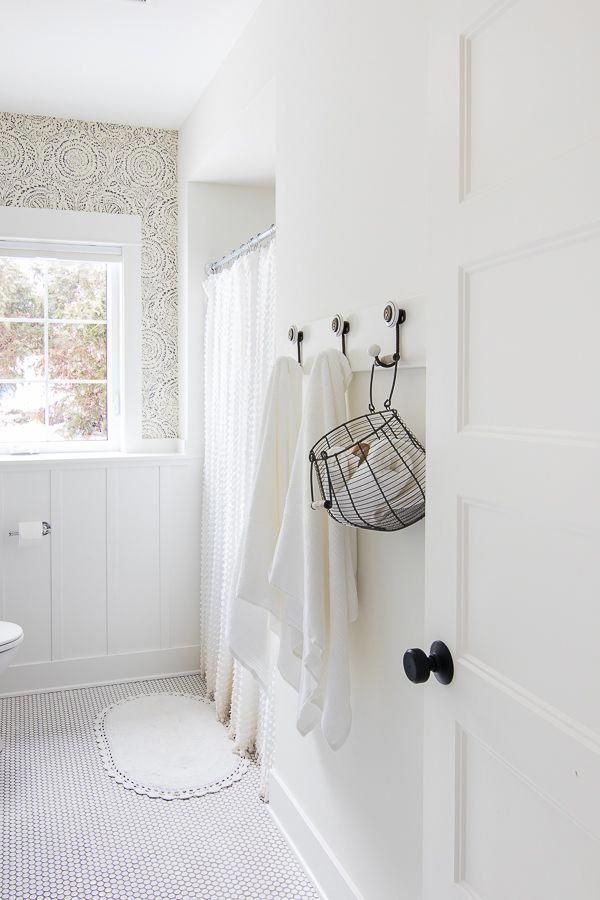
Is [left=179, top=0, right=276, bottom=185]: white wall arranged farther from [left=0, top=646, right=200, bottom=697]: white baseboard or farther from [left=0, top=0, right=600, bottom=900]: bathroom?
[left=0, top=646, right=200, bottom=697]: white baseboard

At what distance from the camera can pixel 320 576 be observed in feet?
5.61

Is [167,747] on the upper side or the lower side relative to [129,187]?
lower

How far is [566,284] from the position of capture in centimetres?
90

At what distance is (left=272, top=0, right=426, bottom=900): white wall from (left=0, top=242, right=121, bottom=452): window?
67.1 inches

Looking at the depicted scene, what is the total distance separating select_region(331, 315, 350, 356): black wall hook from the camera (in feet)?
5.90

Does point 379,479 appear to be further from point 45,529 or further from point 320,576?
point 45,529

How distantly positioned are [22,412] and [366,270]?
2364 millimetres

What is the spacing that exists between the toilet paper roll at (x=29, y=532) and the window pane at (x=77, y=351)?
738mm

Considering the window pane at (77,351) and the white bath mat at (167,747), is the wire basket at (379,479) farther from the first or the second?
the window pane at (77,351)

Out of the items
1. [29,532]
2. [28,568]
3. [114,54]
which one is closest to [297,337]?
[114,54]

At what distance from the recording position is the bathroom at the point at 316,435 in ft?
3.10

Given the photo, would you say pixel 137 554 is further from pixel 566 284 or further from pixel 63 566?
pixel 566 284

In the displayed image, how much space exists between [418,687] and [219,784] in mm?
1311

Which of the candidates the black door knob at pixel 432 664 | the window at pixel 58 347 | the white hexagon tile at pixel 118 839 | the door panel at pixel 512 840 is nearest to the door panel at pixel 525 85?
the black door knob at pixel 432 664
